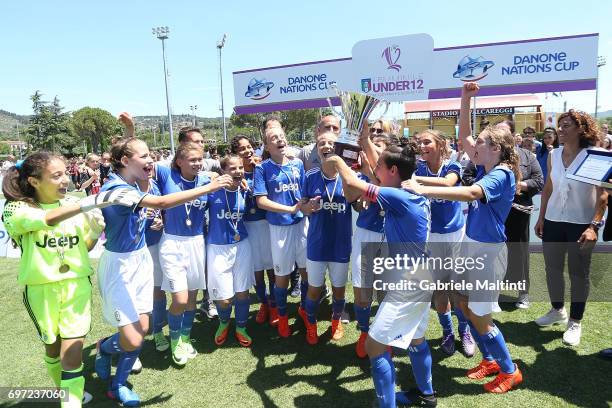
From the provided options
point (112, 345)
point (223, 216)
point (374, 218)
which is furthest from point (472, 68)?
point (112, 345)

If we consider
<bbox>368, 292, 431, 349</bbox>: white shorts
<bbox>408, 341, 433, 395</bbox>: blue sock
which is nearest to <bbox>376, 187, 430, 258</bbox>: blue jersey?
<bbox>368, 292, 431, 349</bbox>: white shorts

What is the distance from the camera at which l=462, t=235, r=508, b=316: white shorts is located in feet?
10.4

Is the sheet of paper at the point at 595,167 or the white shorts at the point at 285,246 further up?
the sheet of paper at the point at 595,167

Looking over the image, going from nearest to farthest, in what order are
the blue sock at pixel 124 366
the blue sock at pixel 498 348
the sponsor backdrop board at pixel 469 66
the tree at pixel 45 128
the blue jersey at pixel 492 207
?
the blue jersey at pixel 492 207 < the blue sock at pixel 498 348 < the blue sock at pixel 124 366 < the sponsor backdrop board at pixel 469 66 < the tree at pixel 45 128

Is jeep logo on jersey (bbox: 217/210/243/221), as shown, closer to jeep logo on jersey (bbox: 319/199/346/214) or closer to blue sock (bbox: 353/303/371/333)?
jeep logo on jersey (bbox: 319/199/346/214)

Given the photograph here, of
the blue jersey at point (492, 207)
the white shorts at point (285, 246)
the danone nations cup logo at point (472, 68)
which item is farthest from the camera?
the danone nations cup logo at point (472, 68)

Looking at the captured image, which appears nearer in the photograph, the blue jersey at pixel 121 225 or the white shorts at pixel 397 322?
the white shorts at pixel 397 322

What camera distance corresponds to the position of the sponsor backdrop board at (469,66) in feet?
41.1

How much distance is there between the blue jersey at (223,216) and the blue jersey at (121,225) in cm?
93

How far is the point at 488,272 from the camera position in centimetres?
325

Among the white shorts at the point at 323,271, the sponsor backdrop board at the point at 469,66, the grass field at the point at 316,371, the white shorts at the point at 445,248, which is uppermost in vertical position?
the sponsor backdrop board at the point at 469,66

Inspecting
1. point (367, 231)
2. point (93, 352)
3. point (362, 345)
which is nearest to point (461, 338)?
point (362, 345)

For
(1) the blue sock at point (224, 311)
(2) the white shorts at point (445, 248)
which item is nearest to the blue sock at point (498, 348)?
(2) the white shorts at point (445, 248)

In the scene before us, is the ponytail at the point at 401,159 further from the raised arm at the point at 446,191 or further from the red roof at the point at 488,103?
the red roof at the point at 488,103
